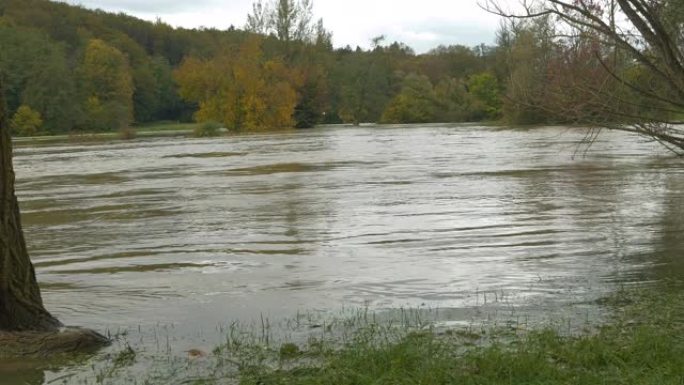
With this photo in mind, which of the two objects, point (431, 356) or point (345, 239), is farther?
point (345, 239)

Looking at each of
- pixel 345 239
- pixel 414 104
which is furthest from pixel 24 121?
pixel 345 239

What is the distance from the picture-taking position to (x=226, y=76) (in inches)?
3310

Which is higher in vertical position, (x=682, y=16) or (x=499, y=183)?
(x=682, y=16)

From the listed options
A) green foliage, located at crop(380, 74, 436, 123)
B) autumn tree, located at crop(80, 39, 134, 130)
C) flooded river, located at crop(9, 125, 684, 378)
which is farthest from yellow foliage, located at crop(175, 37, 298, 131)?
flooded river, located at crop(9, 125, 684, 378)

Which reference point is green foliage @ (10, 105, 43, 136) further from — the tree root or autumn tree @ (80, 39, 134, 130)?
the tree root

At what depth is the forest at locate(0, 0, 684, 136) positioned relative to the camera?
84.2 meters

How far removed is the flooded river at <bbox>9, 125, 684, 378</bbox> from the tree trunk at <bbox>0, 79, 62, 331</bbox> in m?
1.04

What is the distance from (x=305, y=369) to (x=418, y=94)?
316 ft

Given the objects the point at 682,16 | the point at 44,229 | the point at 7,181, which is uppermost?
the point at 682,16

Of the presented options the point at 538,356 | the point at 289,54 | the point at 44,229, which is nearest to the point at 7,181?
the point at 538,356

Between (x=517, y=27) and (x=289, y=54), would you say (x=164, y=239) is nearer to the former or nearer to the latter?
(x=517, y=27)

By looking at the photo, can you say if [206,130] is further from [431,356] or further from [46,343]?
[431,356]

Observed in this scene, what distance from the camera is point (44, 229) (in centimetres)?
1531

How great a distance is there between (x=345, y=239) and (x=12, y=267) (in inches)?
271
